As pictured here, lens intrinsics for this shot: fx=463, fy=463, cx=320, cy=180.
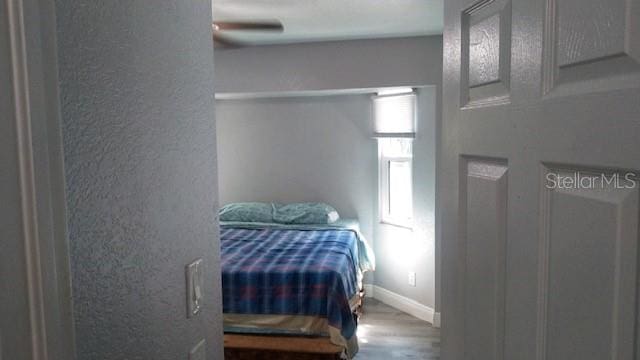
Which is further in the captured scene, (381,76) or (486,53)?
(381,76)

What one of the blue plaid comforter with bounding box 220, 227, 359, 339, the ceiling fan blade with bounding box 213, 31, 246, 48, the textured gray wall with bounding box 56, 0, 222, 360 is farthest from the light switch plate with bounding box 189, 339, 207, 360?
the ceiling fan blade with bounding box 213, 31, 246, 48

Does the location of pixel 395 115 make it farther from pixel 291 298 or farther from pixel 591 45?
pixel 591 45

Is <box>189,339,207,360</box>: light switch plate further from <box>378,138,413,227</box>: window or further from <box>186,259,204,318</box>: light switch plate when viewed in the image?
<box>378,138,413,227</box>: window

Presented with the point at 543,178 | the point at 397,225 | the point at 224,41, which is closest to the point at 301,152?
the point at 397,225

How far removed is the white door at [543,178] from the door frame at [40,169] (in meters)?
0.66

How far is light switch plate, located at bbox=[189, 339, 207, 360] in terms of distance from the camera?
109 centimetres

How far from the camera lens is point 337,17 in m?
3.31

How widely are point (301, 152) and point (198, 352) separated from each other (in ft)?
12.9

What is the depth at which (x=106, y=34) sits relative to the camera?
77 centimetres

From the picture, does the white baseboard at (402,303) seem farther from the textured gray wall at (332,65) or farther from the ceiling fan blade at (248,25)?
the ceiling fan blade at (248,25)

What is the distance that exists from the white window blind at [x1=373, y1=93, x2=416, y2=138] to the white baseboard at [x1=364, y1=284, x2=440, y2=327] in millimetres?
1512

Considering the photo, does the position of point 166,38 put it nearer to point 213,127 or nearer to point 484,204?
point 213,127

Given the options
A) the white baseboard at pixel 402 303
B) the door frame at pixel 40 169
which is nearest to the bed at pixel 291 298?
the white baseboard at pixel 402 303

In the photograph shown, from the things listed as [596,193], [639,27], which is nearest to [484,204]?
[596,193]
